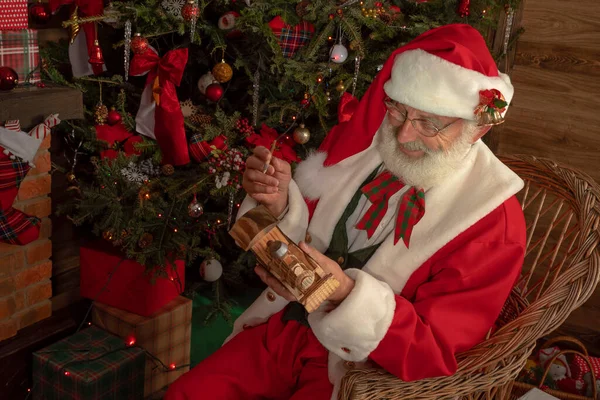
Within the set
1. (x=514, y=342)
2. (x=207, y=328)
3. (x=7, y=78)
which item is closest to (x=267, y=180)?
(x=514, y=342)

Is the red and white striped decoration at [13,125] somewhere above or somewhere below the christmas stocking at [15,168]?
above

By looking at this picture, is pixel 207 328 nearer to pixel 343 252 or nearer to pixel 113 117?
pixel 113 117

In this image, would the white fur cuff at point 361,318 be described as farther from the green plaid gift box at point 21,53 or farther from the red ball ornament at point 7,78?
the green plaid gift box at point 21,53

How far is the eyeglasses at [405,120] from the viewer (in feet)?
5.23

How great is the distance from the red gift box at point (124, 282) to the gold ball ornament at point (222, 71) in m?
0.73

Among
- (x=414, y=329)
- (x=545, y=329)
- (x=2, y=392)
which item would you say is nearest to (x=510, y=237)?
(x=545, y=329)

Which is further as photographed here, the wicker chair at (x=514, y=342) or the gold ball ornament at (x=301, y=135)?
the gold ball ornament at (x=301, y=135)

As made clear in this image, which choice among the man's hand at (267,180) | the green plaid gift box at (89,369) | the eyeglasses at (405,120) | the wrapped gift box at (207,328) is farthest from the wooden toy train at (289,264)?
the wrapped gift box at (207,328)

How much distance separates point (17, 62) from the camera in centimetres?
204

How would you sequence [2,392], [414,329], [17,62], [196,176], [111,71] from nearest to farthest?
[414,329]
[17,62]
[2,392]
[196,176]
[111,71]

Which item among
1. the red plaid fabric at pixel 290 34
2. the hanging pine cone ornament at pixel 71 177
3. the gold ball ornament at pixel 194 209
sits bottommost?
the gold ball ornament at pixel 194 209

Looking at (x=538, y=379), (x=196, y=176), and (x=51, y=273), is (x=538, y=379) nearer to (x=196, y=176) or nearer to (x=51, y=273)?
(x=196, y=176)

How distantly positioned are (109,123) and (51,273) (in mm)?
609

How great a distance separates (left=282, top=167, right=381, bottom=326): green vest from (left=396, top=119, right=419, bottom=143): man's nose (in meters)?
0.20
